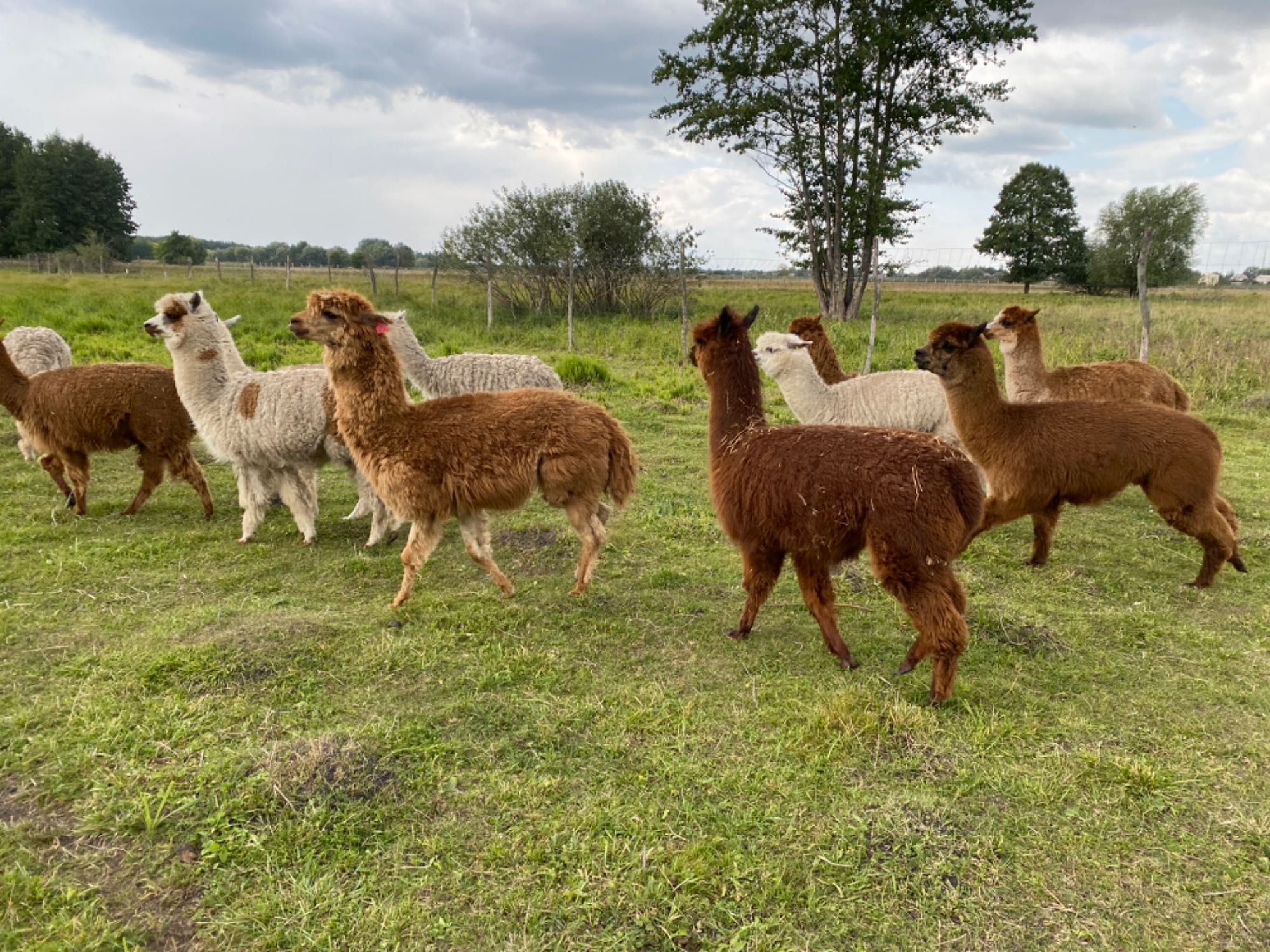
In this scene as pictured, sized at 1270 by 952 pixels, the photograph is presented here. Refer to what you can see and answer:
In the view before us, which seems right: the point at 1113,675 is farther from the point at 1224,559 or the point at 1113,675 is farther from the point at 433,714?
the point at 433,714

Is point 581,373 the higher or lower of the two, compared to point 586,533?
higher

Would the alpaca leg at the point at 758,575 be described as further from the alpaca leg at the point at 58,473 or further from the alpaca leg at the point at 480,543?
the alpaca leg at the point at 58,473

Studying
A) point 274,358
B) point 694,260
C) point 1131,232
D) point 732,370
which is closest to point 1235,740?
point 732,370

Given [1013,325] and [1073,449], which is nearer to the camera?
[1073,449]

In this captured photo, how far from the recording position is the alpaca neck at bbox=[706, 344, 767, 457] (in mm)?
3791

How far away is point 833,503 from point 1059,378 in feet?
14.2

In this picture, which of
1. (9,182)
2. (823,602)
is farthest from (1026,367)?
(9,182)

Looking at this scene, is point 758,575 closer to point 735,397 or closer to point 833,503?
point 833,503

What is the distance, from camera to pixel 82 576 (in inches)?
178

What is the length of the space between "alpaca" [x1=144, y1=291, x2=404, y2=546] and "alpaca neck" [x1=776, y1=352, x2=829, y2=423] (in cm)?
334

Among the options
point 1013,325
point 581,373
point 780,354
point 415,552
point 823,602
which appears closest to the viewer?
point 823,602

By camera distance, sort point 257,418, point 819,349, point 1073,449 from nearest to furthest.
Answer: point 1073,449 < point 257,418 < point 819,349

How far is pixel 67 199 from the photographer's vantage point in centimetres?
4481

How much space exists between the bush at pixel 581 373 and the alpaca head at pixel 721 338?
8.13m
